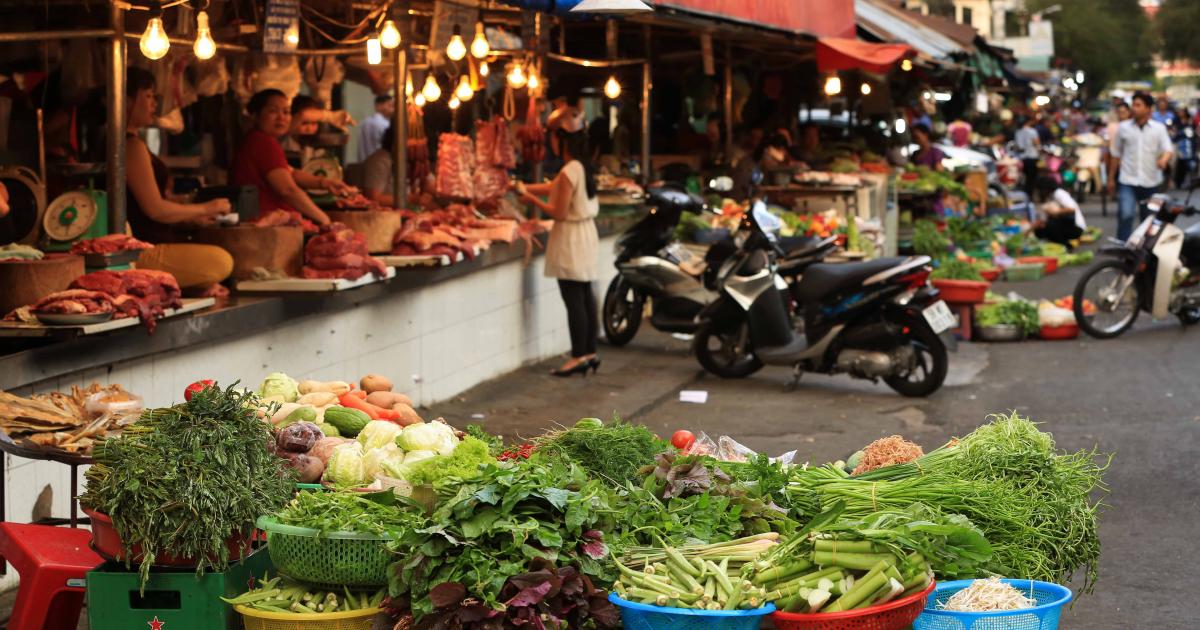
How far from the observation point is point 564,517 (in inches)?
160

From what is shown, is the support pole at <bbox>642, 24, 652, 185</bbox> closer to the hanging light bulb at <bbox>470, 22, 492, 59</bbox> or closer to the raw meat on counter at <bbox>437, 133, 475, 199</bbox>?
the raw meat on counter at <bbox>437, 133, 475, 199</bbox>

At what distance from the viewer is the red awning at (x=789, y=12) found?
1321 cm

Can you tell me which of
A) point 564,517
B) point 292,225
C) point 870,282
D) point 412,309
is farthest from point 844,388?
point 564,517

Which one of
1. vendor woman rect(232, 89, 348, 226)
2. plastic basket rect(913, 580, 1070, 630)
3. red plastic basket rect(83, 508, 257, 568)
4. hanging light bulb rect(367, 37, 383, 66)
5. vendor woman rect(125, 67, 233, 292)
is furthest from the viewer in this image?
hanging light bulb rect(367, 37, 383, 66)

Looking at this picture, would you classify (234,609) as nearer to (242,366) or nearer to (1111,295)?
(242,366)

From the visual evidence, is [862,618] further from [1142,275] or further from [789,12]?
[789,12]

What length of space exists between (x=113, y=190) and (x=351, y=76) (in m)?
6.38

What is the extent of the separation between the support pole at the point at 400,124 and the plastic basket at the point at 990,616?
753 centimetres

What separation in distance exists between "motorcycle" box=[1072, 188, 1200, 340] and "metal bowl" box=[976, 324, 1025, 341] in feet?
1.86

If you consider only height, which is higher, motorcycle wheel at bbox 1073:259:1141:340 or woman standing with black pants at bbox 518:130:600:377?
woman standing with black pants at bbox 518:130:600:377

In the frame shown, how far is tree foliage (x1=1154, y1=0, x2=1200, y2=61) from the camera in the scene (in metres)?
70.8

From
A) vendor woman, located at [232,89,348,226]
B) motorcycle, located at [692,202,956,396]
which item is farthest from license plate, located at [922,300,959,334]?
vendor woman, located at [232,89,348,226]

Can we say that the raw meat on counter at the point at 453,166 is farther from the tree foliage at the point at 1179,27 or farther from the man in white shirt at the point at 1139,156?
the tree foliage at the point at 1179,27

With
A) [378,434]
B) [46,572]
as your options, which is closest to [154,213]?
[378,434]
